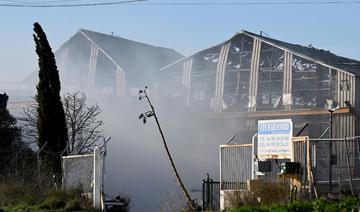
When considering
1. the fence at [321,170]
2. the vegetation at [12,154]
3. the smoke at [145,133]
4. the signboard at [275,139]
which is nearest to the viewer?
the fence at [321,170]

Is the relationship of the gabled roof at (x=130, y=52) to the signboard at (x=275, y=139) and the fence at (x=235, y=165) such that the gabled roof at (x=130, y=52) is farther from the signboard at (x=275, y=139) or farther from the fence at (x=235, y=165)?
the signboard at (x=275, y=139)

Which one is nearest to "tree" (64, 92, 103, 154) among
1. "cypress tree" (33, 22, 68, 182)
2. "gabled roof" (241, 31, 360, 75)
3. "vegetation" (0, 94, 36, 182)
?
"vegetation" (0, 94, 36, 182)

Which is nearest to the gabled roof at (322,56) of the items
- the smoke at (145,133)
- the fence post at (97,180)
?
the smoke at (145,133)

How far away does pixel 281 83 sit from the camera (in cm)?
4162

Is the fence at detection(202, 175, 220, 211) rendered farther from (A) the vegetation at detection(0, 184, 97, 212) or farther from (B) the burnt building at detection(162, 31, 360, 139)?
(B) the burnt building at detection(162, 31, 360, 139)

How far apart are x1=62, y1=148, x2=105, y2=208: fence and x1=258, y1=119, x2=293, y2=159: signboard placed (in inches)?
191

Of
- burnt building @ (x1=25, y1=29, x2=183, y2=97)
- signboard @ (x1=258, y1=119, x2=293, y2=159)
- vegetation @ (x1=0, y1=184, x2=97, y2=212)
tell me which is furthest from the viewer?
burnt building @ (x1=25, y1=29, x2=183, y2=97)

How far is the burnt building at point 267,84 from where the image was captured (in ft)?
129

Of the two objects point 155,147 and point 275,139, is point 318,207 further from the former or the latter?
point 155,147

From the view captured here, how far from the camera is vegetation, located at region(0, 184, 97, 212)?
1902 centimetres

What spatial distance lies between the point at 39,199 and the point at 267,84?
24920 mm

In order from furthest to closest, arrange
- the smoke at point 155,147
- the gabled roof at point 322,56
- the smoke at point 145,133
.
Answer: the gabled roof at point 322,56
the smoke at point 145,133
the smoke at point 155,147

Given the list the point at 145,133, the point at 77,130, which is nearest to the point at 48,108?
the point at 77,130

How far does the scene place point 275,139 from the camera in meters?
19.0
